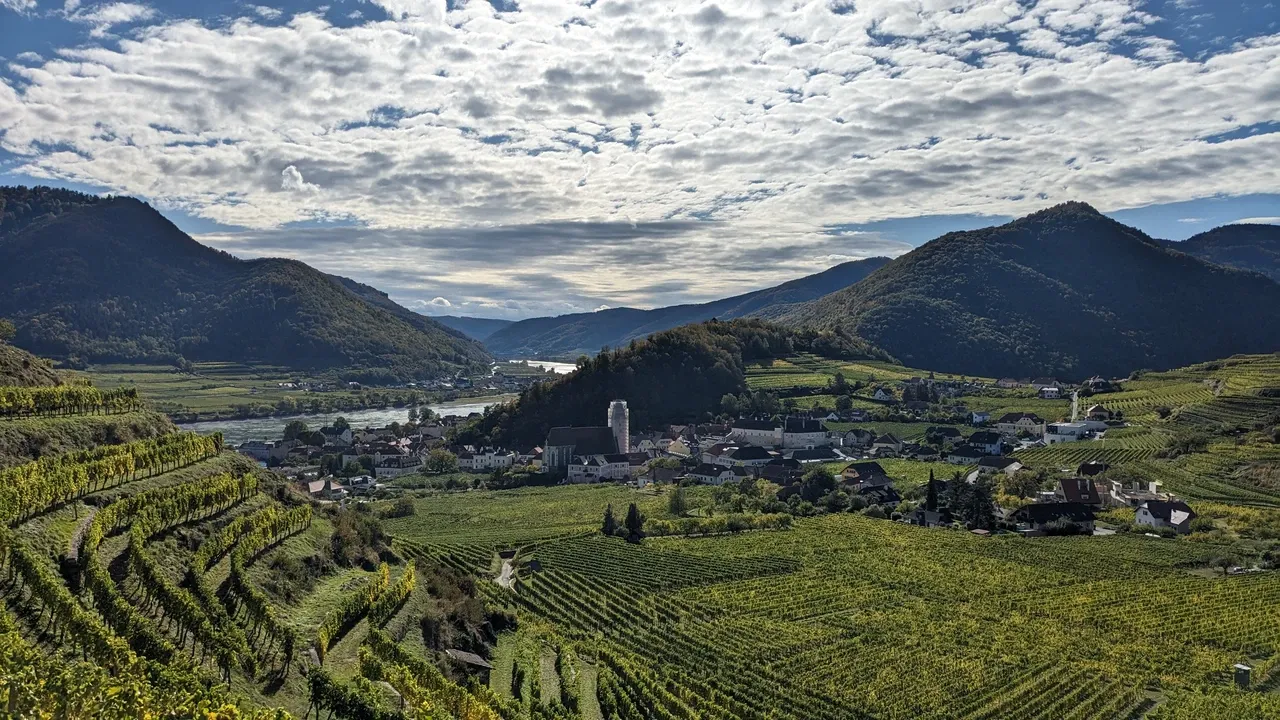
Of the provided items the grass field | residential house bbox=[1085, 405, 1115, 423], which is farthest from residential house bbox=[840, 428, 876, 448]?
the grass field

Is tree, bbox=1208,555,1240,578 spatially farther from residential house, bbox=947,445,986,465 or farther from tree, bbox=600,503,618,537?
residential house, bbox=947,445,986,465

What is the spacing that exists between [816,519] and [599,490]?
25.6m

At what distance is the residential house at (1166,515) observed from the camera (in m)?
58.0

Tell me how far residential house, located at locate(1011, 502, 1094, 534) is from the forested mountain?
62.4m

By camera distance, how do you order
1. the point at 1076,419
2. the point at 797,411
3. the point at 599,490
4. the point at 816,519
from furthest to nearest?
the point at 797,411 < the point at 1076,419 < the point at 599,490 < the point at 816,519

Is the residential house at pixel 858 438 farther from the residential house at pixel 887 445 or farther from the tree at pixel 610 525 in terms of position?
the tree at pixel 610 525

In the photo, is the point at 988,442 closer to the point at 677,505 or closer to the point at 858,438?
the point at 858,438

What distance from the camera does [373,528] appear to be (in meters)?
38.4

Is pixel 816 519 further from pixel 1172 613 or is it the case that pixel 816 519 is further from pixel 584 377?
pixel 584 377

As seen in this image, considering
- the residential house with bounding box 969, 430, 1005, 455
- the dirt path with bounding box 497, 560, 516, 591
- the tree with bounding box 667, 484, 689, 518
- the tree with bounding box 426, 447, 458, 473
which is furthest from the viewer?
the tree with bounding box 426, 447, 458, 473

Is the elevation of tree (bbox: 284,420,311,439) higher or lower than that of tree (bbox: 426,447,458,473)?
higher

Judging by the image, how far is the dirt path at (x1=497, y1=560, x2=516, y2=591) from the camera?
149ft

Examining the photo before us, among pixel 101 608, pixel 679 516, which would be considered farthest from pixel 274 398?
pixel 101 608

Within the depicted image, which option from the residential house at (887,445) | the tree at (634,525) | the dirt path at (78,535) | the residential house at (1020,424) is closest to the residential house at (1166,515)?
the tree at (634,525)
